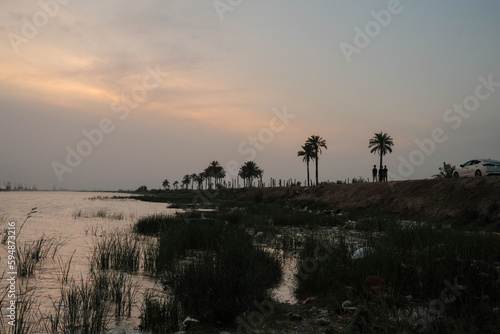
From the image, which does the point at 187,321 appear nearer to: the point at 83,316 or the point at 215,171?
the point at 83,316

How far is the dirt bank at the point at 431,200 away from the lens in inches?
765

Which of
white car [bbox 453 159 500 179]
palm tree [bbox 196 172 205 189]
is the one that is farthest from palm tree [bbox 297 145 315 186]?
palm tree [bbox 196 172 205 189]

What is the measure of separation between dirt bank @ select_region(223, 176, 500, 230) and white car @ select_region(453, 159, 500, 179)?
4.45 ft

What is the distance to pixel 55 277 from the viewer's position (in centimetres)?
777

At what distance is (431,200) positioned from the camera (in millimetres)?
24312

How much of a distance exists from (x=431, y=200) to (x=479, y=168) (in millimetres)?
4007

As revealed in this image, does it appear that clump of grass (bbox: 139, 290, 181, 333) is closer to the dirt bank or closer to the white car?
the dirt bank

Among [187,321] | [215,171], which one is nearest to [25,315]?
[187,321]

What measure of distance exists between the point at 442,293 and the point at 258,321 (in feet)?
10.1

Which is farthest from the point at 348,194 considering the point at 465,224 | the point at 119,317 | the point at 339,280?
the point at 119,317

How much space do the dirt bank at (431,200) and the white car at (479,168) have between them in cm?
136

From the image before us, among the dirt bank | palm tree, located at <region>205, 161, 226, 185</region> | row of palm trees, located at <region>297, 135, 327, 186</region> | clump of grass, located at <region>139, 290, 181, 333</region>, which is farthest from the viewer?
palm tree, located at <region>205, 161, 226, 185</region>

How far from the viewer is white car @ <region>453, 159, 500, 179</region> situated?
77.3 feet

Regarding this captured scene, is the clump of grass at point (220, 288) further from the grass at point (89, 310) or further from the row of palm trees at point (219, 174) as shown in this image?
the row of palm trees at point (219, 174)
